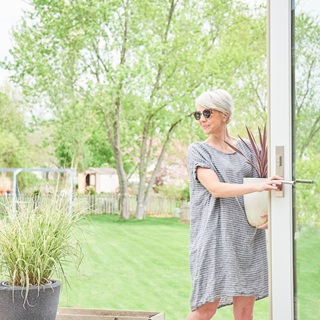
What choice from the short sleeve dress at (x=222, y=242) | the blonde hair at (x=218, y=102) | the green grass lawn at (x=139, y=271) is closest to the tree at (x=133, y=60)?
the green grass lawn at (x=139, y=271)

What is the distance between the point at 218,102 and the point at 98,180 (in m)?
10.3

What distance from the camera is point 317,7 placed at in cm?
288

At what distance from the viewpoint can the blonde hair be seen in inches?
121

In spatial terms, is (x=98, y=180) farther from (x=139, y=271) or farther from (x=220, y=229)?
(x=220, y=229)

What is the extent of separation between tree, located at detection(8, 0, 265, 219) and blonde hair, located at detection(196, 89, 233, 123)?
28.4 feet

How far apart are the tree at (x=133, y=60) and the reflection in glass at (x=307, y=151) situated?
29.1ft

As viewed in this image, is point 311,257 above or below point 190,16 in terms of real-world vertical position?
below

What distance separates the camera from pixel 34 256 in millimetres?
3250

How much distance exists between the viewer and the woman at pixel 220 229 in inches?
116

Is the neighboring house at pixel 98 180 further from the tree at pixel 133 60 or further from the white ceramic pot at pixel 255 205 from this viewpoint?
the white ceramic pot at pixel 255 205

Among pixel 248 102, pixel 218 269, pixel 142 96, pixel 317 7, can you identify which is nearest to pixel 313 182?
pixel 218 269

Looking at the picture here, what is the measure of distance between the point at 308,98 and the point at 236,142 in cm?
41

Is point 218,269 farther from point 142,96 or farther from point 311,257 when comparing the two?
point 142,96

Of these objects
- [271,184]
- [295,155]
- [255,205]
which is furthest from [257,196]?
[295,155]
